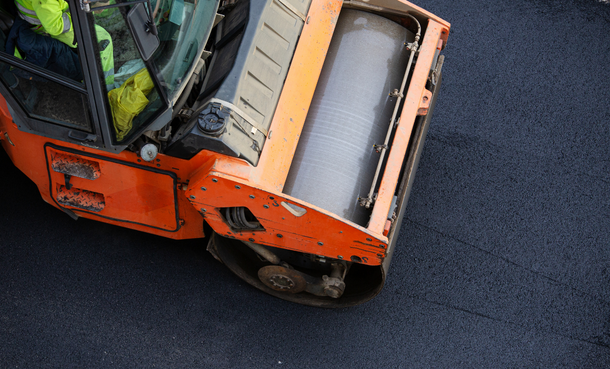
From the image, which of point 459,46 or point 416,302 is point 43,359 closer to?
point 416,302

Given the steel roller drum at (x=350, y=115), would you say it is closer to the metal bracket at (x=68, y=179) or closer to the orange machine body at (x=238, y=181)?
the orange machine body at (x=238, y=181)

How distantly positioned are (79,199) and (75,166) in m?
0.29

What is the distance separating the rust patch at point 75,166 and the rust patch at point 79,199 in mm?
235

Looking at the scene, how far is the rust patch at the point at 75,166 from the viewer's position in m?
3.28

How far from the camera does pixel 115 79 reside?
9.39 ft

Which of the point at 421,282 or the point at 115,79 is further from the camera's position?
the point at 421,282

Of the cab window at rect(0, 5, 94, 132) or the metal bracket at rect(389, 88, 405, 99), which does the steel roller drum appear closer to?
the metal bracket at rect(389, 88, 405, 99)

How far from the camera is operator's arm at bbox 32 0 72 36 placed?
2.68 metres

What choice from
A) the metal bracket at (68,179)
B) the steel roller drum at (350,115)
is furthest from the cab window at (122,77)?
the steel roller drum at (350,115)

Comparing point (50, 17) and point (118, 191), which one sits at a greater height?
point (50, 17)

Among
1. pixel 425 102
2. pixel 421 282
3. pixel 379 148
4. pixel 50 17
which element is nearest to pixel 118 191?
pixel 50 17

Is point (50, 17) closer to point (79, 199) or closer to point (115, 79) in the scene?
point (115, 79)

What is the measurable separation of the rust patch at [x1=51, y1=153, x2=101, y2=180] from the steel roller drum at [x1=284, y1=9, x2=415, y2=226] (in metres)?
1.12

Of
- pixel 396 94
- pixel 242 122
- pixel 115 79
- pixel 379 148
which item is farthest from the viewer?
pixel 396 94
